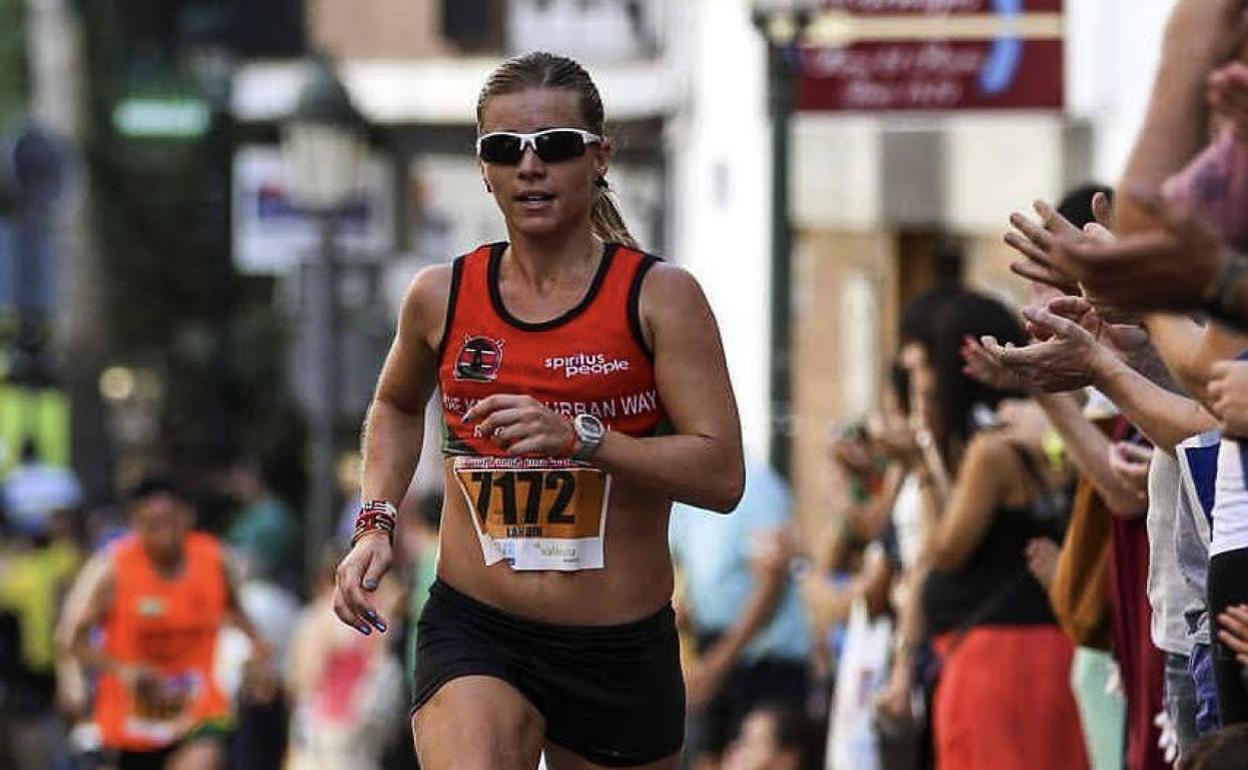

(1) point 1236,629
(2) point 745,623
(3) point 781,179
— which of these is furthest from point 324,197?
→ (1) point 1236,629

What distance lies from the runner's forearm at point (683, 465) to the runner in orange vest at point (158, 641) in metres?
8.25

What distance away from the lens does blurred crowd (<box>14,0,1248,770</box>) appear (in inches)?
182

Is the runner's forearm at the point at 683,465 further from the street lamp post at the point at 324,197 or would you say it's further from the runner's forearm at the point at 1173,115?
the street lamp post at the point at 324,197

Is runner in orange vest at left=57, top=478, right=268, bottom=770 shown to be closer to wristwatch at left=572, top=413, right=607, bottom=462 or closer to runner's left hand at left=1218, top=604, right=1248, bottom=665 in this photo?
wristwatch at left=572, top=413, right=607, bottom=462

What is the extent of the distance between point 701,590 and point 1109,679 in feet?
16.5

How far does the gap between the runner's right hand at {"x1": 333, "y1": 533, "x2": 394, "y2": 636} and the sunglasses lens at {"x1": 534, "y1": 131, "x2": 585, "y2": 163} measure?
0.87 m

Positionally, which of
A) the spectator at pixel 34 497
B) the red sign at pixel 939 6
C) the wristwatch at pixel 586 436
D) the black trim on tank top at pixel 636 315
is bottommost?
the spectator at pixel 34 497

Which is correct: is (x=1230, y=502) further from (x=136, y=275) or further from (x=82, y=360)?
(x=136, y=275)

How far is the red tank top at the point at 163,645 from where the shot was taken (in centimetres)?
1498

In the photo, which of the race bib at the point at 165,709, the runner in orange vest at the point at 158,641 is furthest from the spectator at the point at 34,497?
the race bib at the point at 165,709

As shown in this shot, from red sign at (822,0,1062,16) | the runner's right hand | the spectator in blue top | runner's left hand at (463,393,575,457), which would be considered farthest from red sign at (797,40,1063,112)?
runner's left hand at (463,393,575,457)

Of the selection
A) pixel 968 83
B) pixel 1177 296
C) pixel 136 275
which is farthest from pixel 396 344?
pixel 136 275

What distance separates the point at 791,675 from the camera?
13.3 meters

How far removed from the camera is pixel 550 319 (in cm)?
693
